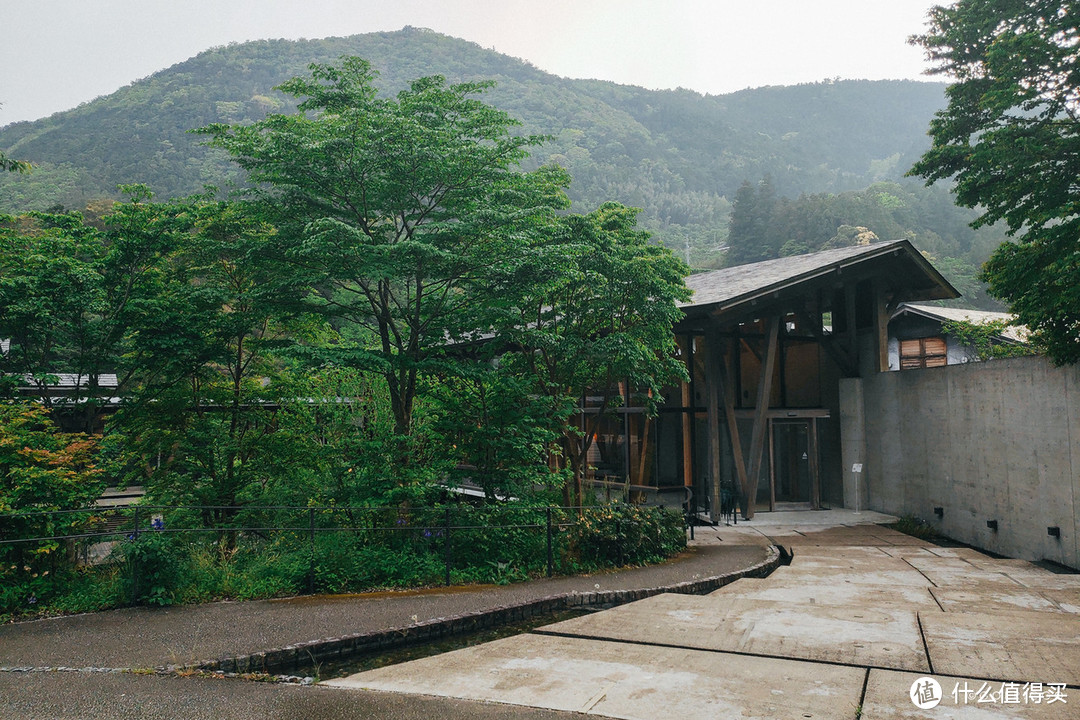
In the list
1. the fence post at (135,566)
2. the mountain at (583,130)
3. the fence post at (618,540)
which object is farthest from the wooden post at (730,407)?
the mountain at (583,130)

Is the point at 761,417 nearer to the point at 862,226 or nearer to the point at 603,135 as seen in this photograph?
the point at 862,226

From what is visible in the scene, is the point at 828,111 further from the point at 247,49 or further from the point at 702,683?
the point at 702,683

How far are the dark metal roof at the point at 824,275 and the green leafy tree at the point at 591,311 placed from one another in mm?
2467

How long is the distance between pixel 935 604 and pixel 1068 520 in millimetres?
5223

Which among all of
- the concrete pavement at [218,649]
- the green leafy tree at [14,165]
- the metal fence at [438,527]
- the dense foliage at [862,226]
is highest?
the dense foliage at [862,226]

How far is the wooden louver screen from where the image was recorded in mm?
23438

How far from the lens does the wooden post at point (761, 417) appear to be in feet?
56.0

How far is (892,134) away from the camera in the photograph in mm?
129125

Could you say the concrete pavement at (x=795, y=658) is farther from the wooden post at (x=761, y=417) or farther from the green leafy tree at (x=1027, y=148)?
the wooden post at (x=761, y=417)

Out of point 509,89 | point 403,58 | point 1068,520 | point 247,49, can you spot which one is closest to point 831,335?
point 1068,520

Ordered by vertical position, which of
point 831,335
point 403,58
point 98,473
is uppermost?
point 403,58

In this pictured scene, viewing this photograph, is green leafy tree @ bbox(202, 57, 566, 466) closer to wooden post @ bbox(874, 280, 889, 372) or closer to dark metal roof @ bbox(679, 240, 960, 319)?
dark metal roof @ bbox(679, 240, 960, 319)

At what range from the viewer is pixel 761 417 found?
17156 millimetres

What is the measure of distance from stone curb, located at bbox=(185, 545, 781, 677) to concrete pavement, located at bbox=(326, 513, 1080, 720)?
0.51 meters
